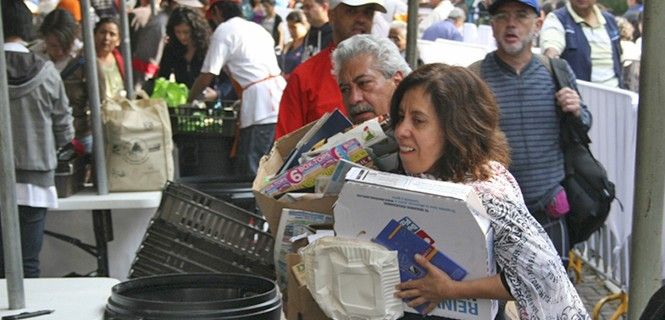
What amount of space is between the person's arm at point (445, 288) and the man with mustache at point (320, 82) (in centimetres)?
213

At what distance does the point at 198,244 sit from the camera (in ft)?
13.4

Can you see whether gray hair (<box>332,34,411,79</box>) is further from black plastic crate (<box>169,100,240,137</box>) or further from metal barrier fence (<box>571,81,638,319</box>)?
black plastic crate (<box>169,100,240,137</box>)

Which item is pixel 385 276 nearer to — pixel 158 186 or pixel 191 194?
pixel 191 194

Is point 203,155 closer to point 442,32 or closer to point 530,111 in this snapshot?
point 530,111

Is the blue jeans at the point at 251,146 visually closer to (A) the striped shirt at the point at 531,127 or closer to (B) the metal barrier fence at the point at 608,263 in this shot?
(B) the metal barrier fence at the point at 608,263

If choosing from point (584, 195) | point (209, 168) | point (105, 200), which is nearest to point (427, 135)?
point (584, 195)

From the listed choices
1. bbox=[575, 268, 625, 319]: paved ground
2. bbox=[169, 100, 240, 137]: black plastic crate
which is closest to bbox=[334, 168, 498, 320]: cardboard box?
bbox=[575, 268, 625, 319]: paved ground

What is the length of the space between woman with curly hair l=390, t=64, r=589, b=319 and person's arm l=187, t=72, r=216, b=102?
5418 millimetres

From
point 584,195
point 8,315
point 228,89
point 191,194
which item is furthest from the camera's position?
point 228,89

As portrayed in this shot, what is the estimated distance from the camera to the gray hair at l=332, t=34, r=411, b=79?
427cm

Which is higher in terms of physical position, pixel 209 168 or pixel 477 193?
pixel 477 193

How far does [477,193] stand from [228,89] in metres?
7.31

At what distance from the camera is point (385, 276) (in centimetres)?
309

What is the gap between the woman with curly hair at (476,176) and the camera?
121 inches
